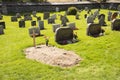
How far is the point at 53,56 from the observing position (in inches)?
619

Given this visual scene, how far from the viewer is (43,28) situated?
2502cm

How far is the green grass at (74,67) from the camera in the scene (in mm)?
13805

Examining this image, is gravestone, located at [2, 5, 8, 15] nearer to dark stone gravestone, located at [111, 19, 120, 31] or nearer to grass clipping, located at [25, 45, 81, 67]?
dark stone gravestone, located at [111, 19, 120, 31]

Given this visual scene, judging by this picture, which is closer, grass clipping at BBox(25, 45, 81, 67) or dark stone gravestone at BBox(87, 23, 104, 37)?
grass clipping at BBox(25, 45, 81, 67)

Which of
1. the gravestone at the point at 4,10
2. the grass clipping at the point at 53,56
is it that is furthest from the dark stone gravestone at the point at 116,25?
the gravestone at the point at 4,10

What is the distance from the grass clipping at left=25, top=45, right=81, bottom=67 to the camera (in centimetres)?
1521

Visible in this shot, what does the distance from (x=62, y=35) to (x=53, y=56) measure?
4040 millimetres

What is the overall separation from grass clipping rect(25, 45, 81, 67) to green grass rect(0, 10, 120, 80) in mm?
421

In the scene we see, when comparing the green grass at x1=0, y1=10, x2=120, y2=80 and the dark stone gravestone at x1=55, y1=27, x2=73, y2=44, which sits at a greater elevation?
the dark stone gravestone at x1=55, y1=27, x2=73, y2=44

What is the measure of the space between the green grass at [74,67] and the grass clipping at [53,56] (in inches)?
16.6

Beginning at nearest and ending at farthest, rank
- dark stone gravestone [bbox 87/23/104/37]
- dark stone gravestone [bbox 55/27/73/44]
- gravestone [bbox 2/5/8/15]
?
dark stone gravestone [bbox 55/27/73/44] → dark stone gravestone [bbox 87/23/104/37] → gravestone [bbox 2/5/8/15]

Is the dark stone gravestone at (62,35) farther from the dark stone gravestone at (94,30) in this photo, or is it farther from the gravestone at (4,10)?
the gravestone at (4,10)

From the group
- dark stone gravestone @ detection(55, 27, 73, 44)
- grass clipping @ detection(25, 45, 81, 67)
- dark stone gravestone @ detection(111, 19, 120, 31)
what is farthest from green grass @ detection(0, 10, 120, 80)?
dark stone gravestone @ detection(111, 19, 120, 31)

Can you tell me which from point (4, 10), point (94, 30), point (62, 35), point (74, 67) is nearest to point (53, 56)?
point (74, 67)
